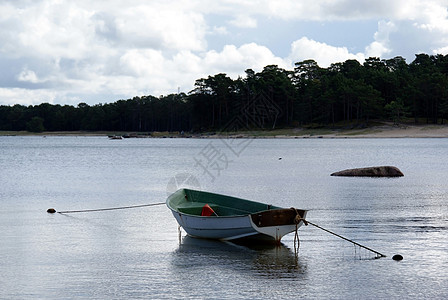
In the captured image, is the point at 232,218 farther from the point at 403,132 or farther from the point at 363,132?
the point at 363,132

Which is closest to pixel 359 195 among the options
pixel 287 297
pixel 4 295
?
pixel 287 297

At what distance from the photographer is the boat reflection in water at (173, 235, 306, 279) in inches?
701

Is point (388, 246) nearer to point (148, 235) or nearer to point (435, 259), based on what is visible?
point (435, 259)

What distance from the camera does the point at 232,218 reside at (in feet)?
69.0

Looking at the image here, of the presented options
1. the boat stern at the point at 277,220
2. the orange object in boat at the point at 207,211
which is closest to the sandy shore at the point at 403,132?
the orange object in boat at the point at 207,211

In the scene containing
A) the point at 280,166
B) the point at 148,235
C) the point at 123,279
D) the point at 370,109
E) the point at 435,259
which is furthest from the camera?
the point at 370,109

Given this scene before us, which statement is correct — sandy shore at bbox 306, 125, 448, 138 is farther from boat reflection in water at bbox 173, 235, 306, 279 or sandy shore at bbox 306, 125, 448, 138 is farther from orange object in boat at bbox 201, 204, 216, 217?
boat reflection in water at bbox 173, 235, 306, 279

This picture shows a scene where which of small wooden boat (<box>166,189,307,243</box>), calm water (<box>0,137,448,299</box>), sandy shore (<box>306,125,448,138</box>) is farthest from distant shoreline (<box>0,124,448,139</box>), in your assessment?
small wooden boat (<box>166,189,307,243</box>)

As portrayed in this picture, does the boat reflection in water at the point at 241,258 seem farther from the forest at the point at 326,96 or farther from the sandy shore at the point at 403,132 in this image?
the sandy shore at the point at 403,132

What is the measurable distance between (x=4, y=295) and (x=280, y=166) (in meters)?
51.0

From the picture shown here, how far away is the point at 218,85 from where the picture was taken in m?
172

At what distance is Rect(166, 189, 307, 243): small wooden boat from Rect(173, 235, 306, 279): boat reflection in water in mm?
406

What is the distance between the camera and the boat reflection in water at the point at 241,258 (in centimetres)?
1780

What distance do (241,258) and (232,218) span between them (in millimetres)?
1970
